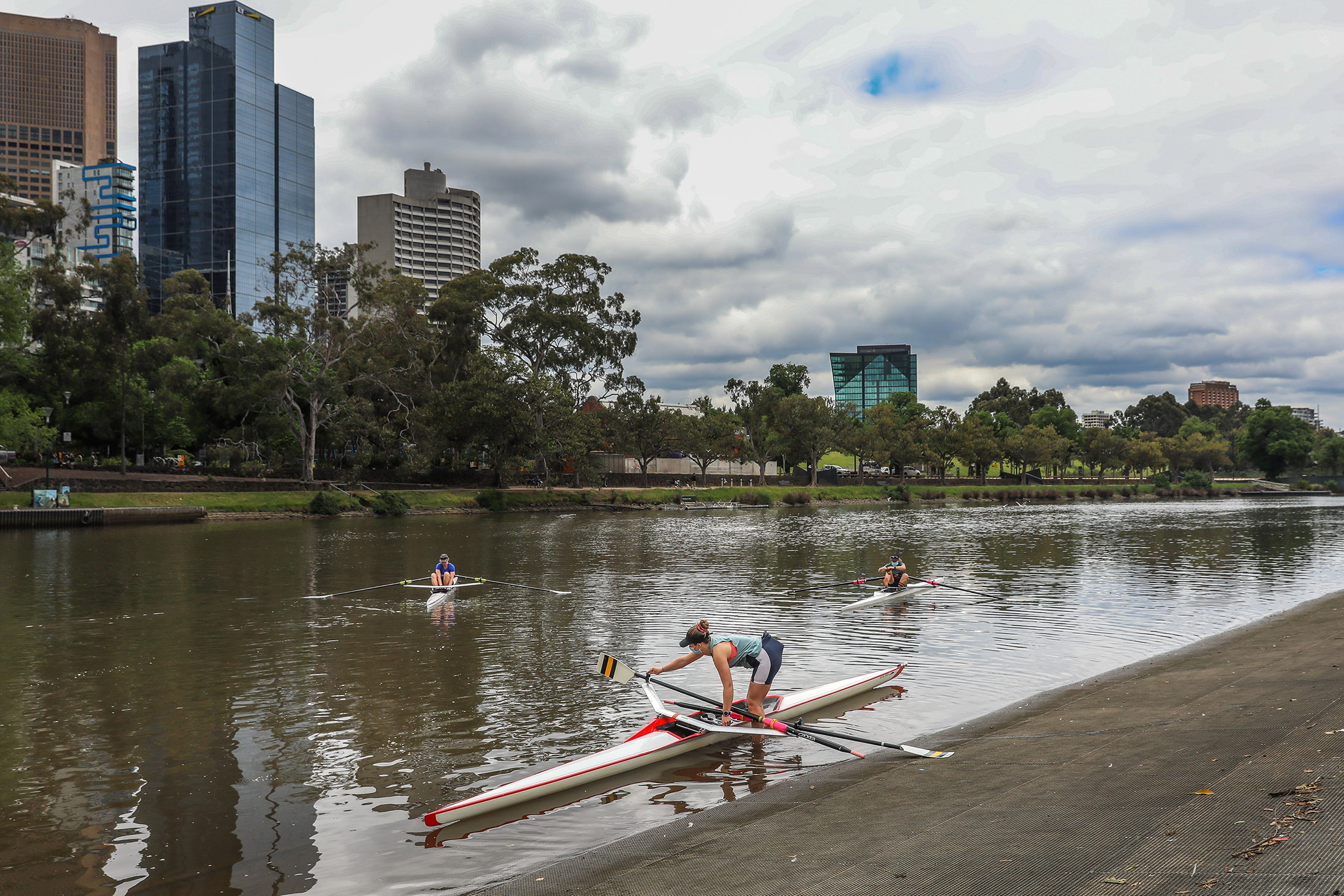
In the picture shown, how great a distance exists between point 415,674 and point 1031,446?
432 feet

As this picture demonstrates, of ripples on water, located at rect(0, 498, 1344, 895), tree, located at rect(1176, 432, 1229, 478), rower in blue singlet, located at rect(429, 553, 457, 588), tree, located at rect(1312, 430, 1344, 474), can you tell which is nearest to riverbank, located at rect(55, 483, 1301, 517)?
tree, located at rect(1176, 432, 1229, 478)

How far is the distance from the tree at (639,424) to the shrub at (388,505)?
31835mm

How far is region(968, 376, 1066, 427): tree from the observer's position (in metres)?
177

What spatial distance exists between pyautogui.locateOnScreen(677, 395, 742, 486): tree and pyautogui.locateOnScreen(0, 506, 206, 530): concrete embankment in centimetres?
5714

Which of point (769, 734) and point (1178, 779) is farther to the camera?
point (769, 734)

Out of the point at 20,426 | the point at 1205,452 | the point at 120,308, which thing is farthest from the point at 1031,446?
the point at 20,426

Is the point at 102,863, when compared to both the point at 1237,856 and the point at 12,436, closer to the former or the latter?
the point at 1237,856

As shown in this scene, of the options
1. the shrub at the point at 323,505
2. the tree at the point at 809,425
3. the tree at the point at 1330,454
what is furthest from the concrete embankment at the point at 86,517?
the tree at the point at 1330,454

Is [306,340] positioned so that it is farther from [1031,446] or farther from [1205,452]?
[1205,452]

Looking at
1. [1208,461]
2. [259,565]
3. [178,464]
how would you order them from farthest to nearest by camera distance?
[1208,461], [178,464], [259,565]

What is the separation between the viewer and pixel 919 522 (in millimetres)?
64125

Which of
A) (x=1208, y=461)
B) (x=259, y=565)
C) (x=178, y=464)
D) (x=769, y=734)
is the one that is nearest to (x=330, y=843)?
(x=769, y=734)

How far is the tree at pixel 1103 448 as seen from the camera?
463ft

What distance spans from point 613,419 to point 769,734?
85.2 meters
